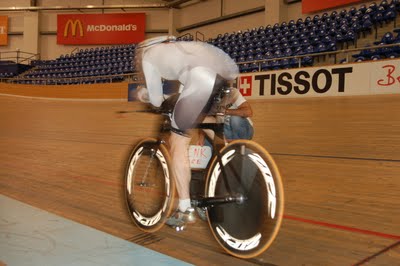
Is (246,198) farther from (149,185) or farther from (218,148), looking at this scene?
(149,185)

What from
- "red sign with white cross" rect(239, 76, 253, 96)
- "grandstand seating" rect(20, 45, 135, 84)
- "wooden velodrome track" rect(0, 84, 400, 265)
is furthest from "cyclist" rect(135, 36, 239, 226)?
"grandstand seating" rect(20, 45, 135, 84)

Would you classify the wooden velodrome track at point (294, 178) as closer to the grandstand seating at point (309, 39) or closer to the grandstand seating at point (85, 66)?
the grandstand seating at point (309, 39)

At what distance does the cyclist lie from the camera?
176 cm

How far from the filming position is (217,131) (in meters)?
1.81

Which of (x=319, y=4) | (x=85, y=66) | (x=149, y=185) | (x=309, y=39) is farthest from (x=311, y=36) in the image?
(x=85, y=66)

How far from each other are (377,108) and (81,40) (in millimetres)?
16797

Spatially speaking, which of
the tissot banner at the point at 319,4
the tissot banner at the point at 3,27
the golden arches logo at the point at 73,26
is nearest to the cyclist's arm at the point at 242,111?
the tissot banner at the point at 319,4

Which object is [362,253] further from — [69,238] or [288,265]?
[69,238]

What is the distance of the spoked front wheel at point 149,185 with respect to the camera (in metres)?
2.01

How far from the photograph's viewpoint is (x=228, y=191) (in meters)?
1.71

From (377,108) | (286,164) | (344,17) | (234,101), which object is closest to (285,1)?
(344,17)

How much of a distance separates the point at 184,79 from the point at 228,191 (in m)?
0.56

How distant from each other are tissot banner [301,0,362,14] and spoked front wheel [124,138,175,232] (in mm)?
11055

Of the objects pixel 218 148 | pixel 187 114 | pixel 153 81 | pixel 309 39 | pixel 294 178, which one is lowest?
pixel 294 178
